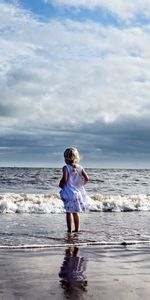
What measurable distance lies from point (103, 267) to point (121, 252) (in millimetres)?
1594

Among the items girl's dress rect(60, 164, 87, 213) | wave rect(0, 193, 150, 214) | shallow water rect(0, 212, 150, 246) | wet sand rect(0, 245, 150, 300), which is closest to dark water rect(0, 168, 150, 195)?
wave rect(0, 193, 150, 214)

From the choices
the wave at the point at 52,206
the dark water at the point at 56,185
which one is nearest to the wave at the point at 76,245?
the wave at the point at 52,206

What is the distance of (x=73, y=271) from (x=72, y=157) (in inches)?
183

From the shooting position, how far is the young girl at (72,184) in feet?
35.7

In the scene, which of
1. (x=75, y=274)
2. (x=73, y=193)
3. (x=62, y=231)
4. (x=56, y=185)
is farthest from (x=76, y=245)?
(x=56, y=185)

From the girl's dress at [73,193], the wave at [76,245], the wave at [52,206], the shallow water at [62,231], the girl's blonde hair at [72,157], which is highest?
the girl's blonde hair at [72,157]

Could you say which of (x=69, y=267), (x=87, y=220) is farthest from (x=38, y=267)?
(x=87, y=220)

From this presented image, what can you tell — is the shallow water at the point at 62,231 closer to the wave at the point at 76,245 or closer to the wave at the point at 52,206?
the wave at the point at 76,245

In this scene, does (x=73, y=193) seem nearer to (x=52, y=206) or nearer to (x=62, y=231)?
(x=62, y=231)

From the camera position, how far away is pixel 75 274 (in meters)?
6.20

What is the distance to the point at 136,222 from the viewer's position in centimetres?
1375

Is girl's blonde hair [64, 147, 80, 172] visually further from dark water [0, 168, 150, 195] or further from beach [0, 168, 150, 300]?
dark water [0, 168, 150, 195]

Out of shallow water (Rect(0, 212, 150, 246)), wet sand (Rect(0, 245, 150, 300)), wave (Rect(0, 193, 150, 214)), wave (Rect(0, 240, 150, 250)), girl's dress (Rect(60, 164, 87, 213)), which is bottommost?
wet sand (Rect(0, 245, 150, 300))

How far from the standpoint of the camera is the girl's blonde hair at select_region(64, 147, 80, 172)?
1082 centimetres
